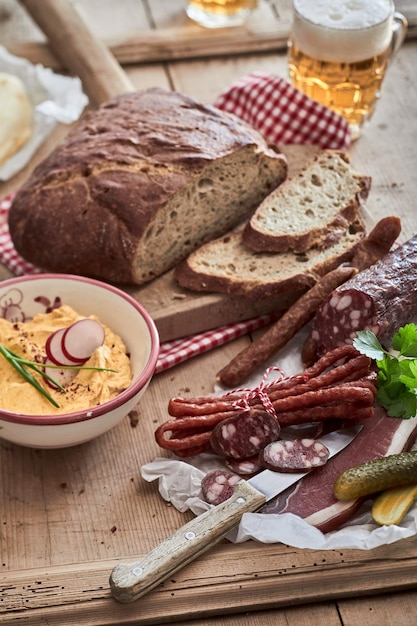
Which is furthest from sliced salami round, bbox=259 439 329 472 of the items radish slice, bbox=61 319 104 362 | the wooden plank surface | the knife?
the wooden plank surface

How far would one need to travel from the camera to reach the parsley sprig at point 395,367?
2.36 m

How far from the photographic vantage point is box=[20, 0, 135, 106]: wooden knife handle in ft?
12.2

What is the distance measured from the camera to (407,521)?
7.26 ft

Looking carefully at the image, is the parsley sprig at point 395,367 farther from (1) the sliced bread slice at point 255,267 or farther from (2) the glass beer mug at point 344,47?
(2) the glass beer mug at point 344,47

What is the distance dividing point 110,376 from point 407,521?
86 centimetres

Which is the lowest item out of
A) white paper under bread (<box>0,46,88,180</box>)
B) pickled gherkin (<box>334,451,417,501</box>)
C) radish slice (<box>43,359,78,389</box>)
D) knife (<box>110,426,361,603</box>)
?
→ pickled gherkin (<box>334,451,417,501</box>)

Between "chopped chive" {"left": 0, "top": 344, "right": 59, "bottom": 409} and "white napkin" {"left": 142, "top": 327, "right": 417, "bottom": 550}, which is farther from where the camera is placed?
"chopped chive" {"left": 0, "top": 344, "right": 59, "bottom": 409}

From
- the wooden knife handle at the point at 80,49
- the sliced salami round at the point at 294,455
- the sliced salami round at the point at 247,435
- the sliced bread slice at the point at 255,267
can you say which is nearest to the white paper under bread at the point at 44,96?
the wooden knife handle at the point at 80,49

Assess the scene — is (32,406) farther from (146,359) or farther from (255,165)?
(255,165)

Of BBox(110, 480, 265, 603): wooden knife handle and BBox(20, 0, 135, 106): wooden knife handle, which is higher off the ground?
BBox(20, 0, 135, 106): wooden knife handle

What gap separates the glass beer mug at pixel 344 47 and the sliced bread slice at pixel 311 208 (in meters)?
0.36

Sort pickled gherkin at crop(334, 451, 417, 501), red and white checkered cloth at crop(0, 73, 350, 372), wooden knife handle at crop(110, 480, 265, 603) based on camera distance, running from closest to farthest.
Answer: wooden knife handle at crop(110, 480, 265, 603) < pickled gherkin at crop(334, 451, 417, 501) < red and white checkered cloth at crop(0, 73, 350, 372)

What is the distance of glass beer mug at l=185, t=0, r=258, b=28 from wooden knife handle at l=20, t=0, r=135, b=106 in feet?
1.96

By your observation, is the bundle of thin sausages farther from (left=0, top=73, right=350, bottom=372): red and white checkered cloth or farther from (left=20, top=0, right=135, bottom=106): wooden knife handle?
(left=20, top=0, right=135, bottom=106): wooden knife handle
